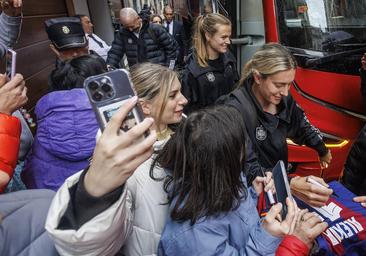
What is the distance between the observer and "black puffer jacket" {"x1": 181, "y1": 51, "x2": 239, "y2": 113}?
3.06 metres

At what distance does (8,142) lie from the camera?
1181 millimetres

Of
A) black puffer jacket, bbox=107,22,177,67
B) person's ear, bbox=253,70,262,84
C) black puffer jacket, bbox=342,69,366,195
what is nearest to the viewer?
black puffer jacket, bbox=342,69,366,195

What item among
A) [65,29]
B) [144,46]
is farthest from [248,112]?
[144,46]

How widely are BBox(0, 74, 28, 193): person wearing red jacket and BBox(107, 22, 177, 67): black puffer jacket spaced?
341cm

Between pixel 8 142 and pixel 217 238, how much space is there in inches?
32.4

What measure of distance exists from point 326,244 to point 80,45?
2.04 meters

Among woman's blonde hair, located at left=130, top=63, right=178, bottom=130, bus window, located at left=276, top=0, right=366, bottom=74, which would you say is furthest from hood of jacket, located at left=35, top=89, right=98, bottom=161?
bus window, located at left=276, top=0, right=366, bottom=74

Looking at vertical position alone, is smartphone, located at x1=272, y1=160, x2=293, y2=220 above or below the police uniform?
below

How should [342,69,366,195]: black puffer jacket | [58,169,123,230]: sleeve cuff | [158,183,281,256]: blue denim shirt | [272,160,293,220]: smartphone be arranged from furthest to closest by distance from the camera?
[342,69,366,195]: black puffer jacket
[272,160,293,220]: smartphone
[158,183,281,256]: blue denim shirt
[58,169,123,230]: sleeve cuff

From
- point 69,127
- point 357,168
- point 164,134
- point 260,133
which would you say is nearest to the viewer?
point 69,127

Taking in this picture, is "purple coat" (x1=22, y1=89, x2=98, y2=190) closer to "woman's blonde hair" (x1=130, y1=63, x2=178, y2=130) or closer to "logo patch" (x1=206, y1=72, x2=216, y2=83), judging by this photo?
"woman's blonde hair" (x1=130, y1=63, x2=178, y2=130)

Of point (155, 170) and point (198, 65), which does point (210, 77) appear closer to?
point (198, 65)

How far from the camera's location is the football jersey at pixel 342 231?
5.04ft

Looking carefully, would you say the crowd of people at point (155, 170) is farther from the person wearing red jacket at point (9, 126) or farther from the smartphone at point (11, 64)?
the smartphone at point (11, 64)
